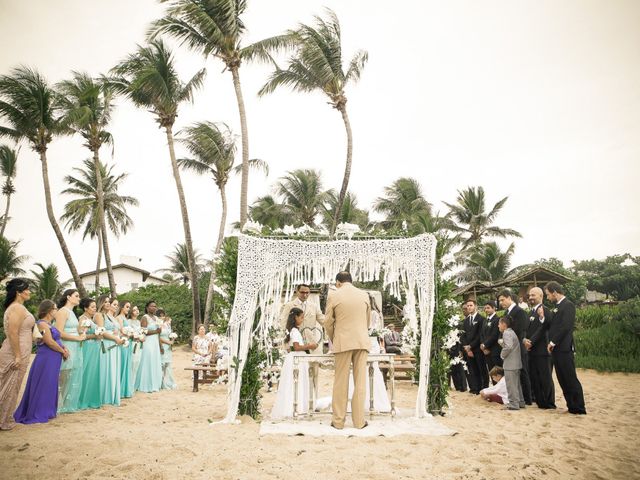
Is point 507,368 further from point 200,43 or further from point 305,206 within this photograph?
point 305,206

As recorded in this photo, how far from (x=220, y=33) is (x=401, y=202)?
1910 centimetres

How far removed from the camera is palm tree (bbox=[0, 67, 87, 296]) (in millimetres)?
16875

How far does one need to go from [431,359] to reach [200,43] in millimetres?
12879

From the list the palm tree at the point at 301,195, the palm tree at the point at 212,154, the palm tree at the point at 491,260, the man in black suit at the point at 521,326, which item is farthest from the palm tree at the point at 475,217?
the man in black suit at the point at 521,326

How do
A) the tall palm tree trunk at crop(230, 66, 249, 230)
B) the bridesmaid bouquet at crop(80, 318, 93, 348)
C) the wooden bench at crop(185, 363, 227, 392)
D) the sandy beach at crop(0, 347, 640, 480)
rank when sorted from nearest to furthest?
the sandy beach at crop(0, 347, 640, 480) → the bridesmaid bouquet at crop(80, 318, 93, 348) → the wooden bench at crop(185, 363, 227, 392) → the tall palm tree trunk at crop(230, 66, 249, 230)

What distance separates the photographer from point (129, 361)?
8672mm


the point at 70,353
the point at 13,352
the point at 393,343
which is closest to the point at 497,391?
the point at 393,343

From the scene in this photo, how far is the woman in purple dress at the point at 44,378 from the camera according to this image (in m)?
5.98

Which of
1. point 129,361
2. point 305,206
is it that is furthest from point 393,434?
point 305,206

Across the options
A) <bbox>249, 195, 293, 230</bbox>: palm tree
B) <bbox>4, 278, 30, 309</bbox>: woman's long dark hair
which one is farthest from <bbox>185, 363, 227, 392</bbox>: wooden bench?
<bbox>249, 195, 293, 230</bbox>: palm tree

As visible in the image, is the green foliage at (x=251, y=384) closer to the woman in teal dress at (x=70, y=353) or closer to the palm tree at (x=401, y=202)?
the woman in teal dress at (x=70, y=353)

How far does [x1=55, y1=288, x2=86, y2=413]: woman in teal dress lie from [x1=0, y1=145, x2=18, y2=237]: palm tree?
92.4 feet

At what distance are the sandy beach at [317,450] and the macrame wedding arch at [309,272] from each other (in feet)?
3.67

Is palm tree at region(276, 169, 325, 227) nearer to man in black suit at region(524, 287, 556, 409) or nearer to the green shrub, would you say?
the green shrub
